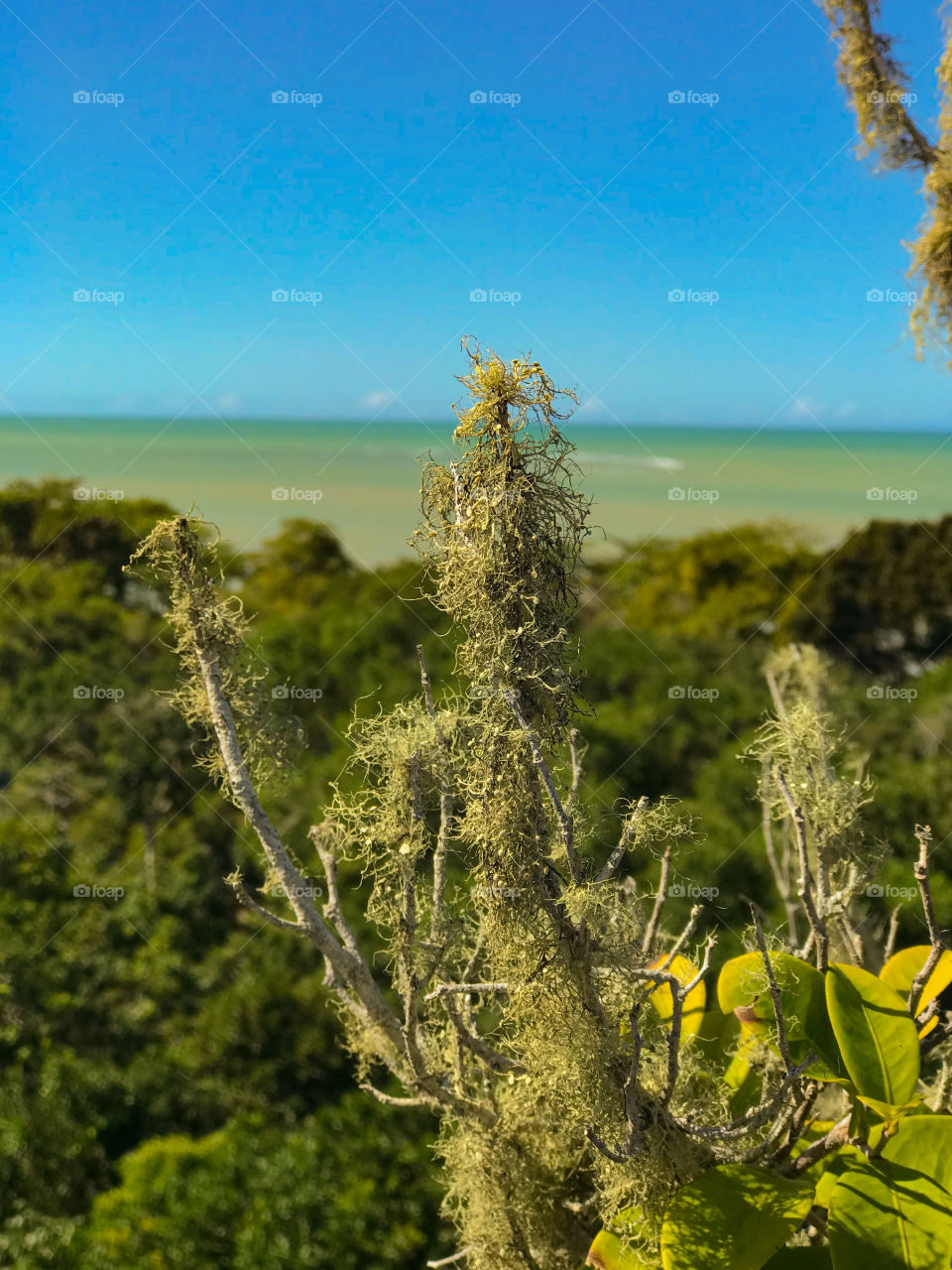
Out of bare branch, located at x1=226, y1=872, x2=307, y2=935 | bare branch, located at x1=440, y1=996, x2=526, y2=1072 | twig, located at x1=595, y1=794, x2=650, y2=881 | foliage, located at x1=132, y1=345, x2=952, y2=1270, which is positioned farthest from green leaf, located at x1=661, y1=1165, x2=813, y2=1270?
bare branch, located at x1=226, y1=872, x2=307, y2=935

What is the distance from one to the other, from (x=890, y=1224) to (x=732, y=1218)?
164mm

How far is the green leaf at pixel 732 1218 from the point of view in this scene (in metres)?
1.06

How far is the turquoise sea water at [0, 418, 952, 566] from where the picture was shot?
30.6 ft

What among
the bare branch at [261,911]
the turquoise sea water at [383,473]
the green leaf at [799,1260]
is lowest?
the green leaf at [799,1260]

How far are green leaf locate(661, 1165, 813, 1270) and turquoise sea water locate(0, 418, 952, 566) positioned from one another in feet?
21.4

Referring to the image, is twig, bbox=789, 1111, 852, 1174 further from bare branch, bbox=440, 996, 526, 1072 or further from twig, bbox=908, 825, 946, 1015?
bare branch, bbox=440, 996, 526, 1072

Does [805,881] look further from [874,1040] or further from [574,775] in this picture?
[574,775]

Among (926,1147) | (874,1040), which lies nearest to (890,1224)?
(926,1147)

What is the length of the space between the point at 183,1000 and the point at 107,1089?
1.31m

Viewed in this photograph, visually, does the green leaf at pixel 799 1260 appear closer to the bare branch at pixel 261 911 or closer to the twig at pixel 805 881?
the twig at pixel 805 881

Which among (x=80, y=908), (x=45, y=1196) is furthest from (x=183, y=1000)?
(x=45, y=1196)

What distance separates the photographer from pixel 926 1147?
1104 mm

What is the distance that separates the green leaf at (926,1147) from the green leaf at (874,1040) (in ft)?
0.19

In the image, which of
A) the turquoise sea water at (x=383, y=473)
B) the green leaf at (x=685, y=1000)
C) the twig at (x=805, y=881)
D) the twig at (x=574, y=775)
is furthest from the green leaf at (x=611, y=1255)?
the turquoise sea water at (x=383, y=473)
